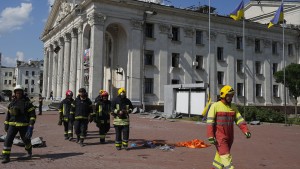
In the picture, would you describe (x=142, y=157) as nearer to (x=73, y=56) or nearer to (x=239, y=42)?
(x=73, y=56)

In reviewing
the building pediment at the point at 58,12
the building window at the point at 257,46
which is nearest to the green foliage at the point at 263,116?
the building window at the point at 257,46

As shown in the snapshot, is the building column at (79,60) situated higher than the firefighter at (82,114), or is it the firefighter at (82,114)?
the building column at (79,60)

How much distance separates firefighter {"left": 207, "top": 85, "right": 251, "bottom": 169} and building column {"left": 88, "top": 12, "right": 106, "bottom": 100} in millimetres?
27074

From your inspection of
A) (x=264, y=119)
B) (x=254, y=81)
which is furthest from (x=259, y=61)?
(x=264, y=119)

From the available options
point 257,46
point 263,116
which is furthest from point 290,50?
point 263,116

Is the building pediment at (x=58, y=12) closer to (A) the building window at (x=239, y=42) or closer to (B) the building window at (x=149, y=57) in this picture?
(B) the building window at (x=149, y=57)

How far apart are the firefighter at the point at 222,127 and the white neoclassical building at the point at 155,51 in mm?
27075

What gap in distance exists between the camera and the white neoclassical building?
3378 centimetres

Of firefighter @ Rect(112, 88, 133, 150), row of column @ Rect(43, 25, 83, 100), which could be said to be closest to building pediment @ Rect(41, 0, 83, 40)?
row of column @ Rect(43, 25, 83, 100)

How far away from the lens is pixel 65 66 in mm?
41594

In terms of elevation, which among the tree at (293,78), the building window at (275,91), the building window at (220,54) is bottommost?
the building window at (275,91)

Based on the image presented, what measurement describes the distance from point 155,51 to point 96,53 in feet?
22.1

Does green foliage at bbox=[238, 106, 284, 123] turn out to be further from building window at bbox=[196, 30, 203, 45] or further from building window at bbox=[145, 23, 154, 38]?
building window at bbox=[196, 30, 203, 45]

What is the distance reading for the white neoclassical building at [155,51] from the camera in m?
33.8
